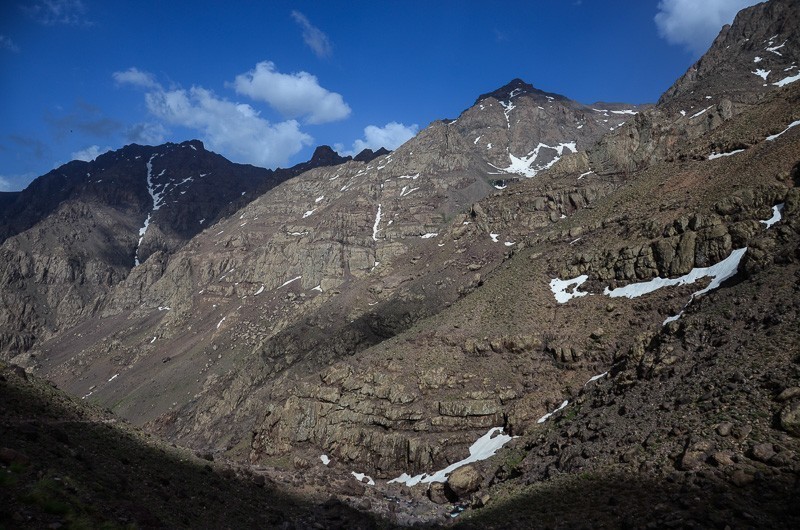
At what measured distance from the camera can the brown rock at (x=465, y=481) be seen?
112ft

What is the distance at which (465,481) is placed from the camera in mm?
34469

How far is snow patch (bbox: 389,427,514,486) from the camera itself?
37.7 m

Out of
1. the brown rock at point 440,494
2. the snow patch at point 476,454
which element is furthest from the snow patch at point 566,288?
the brown rock at point 440,494

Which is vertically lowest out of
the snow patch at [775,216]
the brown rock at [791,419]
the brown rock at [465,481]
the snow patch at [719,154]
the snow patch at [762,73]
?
the brown rock at [465,481]

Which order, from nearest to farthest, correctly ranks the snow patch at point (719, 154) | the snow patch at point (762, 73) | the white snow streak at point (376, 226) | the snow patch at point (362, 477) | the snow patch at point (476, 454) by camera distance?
1. the snow patch at point (476, 454)
2. the snow patch at point (362, 477)
3. the snow patch at point (719, 154)
4. the snow patch at point (762, 73)
5. the white snow streak at point (376, 226)

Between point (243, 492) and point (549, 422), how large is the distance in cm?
2243

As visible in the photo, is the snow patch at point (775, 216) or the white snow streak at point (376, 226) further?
the white snow streak at point (376, 226)

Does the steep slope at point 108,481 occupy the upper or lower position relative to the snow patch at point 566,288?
lower

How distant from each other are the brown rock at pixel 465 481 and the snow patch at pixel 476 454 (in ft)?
7.51

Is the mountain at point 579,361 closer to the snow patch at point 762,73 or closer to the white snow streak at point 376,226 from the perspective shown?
the snow patch at point 762,73

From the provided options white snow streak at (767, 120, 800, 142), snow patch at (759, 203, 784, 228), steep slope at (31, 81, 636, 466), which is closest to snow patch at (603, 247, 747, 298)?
snow patch at (759, 203, 784, 228)

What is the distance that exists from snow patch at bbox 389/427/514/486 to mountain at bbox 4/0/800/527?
1.16 feet

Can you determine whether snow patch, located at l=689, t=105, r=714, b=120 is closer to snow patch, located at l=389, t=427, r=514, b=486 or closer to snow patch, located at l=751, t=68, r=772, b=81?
snow patch, located at l=751, t=68, r=772, b=81

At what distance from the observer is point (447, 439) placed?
41.2 m
